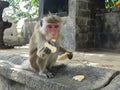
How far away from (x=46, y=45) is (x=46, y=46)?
2 cm

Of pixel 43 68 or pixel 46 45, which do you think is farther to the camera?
pixel 43 68

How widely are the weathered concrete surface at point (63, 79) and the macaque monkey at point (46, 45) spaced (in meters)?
0.13

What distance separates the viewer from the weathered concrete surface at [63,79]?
3.26 metres

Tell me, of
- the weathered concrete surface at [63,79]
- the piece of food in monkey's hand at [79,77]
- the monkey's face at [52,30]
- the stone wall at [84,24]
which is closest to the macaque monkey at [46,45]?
the monkey's face at [52,30]

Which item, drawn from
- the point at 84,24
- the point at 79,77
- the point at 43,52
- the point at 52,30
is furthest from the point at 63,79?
the point at 84,24

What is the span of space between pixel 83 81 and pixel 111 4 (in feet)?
29.7

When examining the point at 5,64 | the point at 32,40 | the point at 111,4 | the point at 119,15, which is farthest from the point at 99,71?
the point at 111,4

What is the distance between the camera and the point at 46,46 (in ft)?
11.7

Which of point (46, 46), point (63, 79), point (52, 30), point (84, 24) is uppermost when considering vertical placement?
point (52, 30)

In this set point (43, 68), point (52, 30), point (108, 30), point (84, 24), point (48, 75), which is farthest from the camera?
point (108, 30)

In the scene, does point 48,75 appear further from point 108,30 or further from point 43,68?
point 108,30

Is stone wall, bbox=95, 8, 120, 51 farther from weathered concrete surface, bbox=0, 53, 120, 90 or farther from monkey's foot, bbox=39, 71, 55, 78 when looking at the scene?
monkey's foot, bbox=39, 71, 55, 78

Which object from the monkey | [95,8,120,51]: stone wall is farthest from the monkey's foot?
[95,8,120,51]: stone wall

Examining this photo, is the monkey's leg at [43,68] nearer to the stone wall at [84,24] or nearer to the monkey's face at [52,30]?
the monkey's face at [52,30]
